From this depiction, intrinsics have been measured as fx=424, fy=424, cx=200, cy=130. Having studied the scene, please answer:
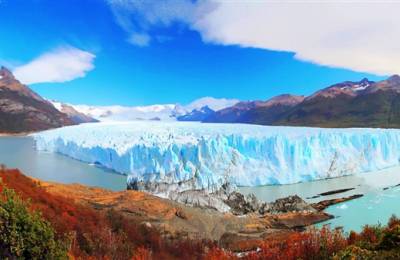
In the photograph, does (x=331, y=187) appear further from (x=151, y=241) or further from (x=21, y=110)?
(x=21, y=110)

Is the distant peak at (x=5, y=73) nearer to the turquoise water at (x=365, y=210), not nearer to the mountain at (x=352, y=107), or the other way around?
the mountain at (x=352, y=107)

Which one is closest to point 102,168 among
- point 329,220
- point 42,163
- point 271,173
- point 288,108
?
point 42,163

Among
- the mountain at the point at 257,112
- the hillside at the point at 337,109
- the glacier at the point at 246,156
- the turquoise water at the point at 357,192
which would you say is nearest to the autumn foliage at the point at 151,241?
the turquoise water at the point at 357,192

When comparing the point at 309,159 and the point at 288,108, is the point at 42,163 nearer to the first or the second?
A: the point at 309,159

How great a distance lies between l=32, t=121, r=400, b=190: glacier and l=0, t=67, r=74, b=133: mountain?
63896 millimetres

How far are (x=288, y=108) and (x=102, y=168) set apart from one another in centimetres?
6932

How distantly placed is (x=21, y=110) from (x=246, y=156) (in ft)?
268

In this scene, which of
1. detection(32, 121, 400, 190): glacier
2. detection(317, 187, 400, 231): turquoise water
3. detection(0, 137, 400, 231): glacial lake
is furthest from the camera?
detection(32, 121, 400, 190): glacier

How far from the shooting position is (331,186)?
22516mm

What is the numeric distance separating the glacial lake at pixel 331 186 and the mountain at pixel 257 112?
59876mm

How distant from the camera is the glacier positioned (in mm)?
21406

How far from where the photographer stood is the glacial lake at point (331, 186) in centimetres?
1608

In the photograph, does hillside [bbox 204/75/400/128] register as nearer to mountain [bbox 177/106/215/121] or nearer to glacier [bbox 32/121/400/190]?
mountain [bbox 177/106/215/121]

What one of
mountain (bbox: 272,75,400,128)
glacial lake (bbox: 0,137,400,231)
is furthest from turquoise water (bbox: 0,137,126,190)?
mountain (bbox: 272,75,400,128)
